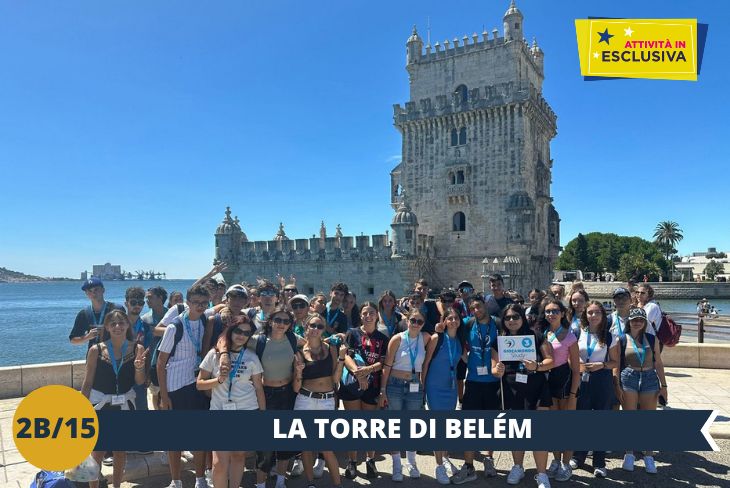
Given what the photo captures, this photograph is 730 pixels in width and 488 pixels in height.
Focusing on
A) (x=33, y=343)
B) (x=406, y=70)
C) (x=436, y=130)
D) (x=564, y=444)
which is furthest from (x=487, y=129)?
(x=33, y=343)

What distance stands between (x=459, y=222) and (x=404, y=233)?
4767 mm

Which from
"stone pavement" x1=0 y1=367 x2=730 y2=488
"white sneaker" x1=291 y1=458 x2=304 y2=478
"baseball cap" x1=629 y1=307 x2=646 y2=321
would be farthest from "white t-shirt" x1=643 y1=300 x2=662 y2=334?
"white sneaker" x1=291 y1=458 x2=304 y2=478

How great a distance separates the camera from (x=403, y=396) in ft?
20.4

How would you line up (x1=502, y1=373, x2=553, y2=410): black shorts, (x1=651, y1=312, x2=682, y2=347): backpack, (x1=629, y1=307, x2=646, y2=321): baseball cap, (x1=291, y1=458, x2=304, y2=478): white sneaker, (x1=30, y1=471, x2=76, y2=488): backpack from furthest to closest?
(x1=651, y1=312, x2=682, y2=347): backpack → (x1=629, y1=307, x2=646, y2=321): baseball cap → (x1=291, y1=458, x2=304, y2=478): white sneaker → (x1=502, y1=373, x2=553, y2=410): black shorts → (x1=30, y1=471, x2=76, y2=488): backpack

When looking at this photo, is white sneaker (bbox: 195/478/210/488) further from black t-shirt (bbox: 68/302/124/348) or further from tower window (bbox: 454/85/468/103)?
tower window (bbox: 454/85/468/103)

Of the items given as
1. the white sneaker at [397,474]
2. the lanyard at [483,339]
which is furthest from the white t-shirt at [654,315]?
the white sneaker at [397,474]

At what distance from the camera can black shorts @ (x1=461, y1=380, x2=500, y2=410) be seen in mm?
6180

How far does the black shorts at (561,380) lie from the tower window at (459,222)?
24.0 meters

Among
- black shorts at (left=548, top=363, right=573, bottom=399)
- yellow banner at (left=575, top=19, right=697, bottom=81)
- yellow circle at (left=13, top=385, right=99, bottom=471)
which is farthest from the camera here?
yellow banner at (left=575, top=19, right=697, bottom=81)

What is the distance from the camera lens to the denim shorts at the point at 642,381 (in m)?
6.39

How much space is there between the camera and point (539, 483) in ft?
18.8

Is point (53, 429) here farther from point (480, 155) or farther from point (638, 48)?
point (480, 155)

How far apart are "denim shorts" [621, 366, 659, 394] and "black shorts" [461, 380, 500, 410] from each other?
6.17ft

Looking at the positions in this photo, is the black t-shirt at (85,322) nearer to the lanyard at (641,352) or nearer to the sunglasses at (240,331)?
the sunglasses at (240,331)
